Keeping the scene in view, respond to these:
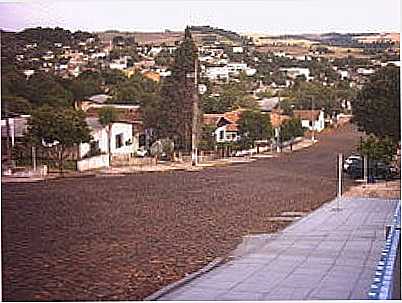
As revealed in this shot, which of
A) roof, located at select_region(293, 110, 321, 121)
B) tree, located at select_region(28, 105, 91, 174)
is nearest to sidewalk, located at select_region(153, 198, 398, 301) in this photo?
roof, located at select_region(293, 110, 321, 121)

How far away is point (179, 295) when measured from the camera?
3.37 metres

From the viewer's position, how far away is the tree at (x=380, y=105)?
11.9 ft

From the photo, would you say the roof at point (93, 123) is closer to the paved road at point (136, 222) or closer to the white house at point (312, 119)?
the paved road at point (136, 222)

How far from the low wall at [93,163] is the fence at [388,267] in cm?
141

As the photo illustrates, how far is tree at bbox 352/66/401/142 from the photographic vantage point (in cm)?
363

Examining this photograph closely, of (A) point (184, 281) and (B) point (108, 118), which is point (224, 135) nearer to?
(B) point (108, 118)

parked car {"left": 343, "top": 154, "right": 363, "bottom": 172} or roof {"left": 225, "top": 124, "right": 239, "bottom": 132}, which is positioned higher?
roof {"left": 225, "top": 124, "right": 239, "bottom": 132}

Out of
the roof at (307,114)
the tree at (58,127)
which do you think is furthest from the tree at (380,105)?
the tree at (58,127)

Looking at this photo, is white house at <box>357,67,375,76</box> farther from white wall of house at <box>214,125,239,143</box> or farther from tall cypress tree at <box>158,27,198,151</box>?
tall cypress tree at <box>158,27,198,151</box>

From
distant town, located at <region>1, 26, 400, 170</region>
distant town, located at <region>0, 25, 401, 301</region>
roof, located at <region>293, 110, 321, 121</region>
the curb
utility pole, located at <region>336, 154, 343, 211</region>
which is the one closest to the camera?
the curb

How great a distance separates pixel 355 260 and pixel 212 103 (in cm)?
105

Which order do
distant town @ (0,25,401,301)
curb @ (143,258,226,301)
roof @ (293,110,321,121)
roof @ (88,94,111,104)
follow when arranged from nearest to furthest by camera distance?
curb @ (143,258,226,301), distant town @ (0,25,401,301), roof @ (88,94,111,104), roof @ (293,110,321,121)

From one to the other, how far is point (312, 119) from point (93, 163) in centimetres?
117

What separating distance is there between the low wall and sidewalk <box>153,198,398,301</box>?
751mm
